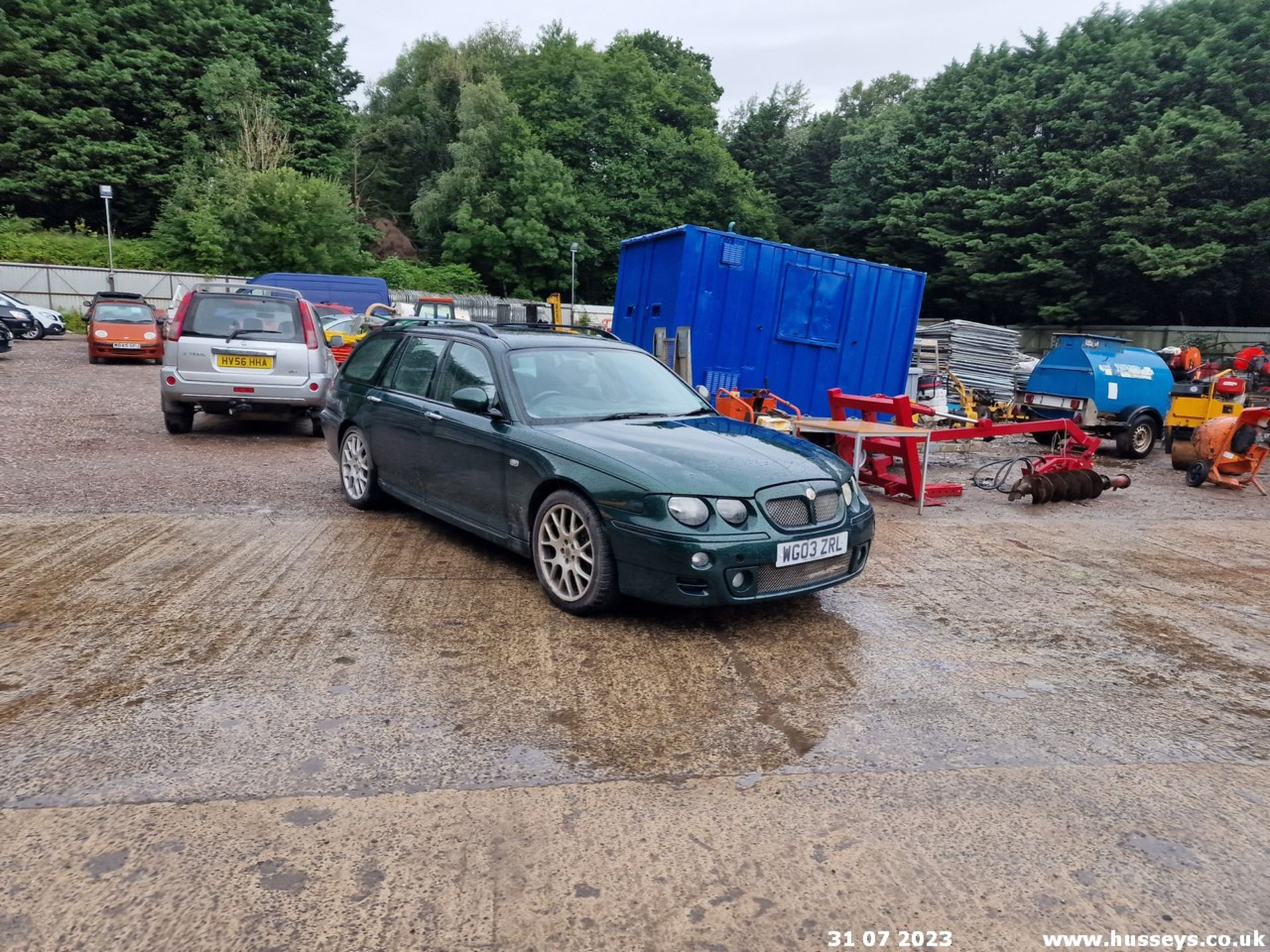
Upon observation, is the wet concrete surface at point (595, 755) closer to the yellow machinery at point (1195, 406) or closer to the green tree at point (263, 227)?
the yellow machinery at point (1195, 406)

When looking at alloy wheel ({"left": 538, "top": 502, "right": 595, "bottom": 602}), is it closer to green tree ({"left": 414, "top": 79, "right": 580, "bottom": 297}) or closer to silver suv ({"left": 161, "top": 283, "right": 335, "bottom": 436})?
silver suv ({"left": 161, "top": 283, "right": 335, "bottom": 436})

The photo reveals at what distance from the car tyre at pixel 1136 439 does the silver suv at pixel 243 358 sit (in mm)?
11725

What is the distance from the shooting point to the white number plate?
13.0 feet

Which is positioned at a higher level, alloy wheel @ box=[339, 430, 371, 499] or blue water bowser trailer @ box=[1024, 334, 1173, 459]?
blue water bowser trailer @ box=[1024, 334, 1173, 459]

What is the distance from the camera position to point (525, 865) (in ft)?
7.58

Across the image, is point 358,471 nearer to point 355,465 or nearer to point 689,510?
point 355,465

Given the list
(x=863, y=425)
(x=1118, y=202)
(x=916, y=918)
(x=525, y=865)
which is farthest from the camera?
(x=1118, y=202)

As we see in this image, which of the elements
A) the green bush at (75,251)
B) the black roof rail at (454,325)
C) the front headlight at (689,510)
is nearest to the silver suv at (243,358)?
the black roof rail at (454,325)

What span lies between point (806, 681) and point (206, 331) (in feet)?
27.2

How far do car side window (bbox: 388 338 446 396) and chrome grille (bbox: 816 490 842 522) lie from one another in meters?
2.88

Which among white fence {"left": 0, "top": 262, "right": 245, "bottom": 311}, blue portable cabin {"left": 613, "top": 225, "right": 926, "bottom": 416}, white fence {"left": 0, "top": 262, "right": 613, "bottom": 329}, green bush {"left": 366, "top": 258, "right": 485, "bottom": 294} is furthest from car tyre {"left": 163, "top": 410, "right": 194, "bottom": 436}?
green bush {"left": 366, "top": 258, "right": 485, "bottom": 294}

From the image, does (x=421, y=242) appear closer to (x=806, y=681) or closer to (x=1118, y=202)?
(x=1118, y=202)

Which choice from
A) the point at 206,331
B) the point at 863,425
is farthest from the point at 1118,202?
the point at 206,331

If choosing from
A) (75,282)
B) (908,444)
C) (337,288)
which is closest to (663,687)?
(908,444)
